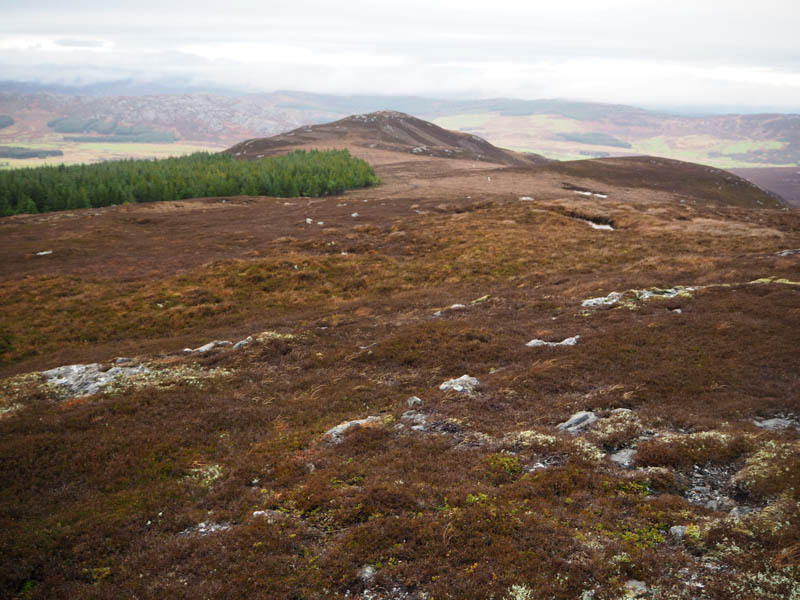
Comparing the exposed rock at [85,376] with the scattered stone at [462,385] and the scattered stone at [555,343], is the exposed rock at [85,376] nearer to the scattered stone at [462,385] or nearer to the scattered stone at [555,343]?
the scattered stone at [462,385]

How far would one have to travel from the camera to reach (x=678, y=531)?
10055 mm

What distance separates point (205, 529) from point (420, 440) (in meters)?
6.76

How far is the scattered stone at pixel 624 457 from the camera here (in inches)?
518

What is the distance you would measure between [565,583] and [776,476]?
6.37 m

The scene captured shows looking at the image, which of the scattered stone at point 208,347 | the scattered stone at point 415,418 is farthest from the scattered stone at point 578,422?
the scattered stone at point 208,347

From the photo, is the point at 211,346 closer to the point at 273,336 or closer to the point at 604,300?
the point at 273,336

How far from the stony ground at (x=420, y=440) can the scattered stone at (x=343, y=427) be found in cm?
8

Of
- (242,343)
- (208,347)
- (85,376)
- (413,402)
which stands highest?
(413,402)

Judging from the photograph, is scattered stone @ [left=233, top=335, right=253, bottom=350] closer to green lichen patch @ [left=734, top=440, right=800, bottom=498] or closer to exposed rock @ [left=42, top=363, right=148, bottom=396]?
exposed rock @ [left=42, top=363, right=148, bottom=396]

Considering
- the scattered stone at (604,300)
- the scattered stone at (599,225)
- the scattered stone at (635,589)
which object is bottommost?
the scattered stone at (635,589)

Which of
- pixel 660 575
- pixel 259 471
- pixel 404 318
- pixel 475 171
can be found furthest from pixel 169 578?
pixel 475 171

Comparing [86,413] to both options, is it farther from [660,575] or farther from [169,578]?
[660,575]

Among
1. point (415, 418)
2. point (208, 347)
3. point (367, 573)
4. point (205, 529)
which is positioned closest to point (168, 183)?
point (208, 347)

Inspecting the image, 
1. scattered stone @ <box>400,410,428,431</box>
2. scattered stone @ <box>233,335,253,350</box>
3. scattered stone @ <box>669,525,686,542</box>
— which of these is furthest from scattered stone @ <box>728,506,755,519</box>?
scattered stone @ <box>233,335,253,350</box>
